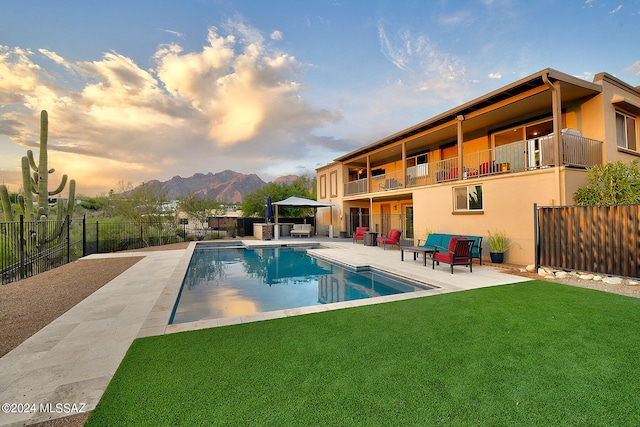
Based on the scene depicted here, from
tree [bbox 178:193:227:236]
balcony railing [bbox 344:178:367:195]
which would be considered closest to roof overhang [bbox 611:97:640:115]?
balcony railing [bbox 344:178:367:195]

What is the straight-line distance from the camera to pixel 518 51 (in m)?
12.4

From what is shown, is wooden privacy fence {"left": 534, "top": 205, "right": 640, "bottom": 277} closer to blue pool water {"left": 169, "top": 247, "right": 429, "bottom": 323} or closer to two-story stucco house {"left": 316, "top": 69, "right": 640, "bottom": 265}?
two-story stucco house {"left": 316, "top": 69, "right": 640, "bottom": 265}

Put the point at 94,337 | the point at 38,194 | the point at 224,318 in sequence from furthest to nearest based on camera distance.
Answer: the point at 38,194
the point at 224,318
the point at 94,337

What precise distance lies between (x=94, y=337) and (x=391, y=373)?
12.4 ft

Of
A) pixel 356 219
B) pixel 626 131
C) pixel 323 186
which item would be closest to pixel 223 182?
pixel 323 186

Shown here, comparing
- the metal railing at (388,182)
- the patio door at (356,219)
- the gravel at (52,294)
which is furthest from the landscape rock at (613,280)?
the patio door at (356,219)

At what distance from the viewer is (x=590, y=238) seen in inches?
262

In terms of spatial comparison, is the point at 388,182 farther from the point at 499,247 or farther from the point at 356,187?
the point at 499,247

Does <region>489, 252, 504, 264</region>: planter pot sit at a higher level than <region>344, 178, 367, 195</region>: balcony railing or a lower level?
lower

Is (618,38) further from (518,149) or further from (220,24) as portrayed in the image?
(220,24)

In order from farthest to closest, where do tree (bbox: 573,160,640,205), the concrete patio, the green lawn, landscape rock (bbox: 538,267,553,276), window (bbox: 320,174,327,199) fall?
window (bbox: 320,174,327,199) → landscape rock (bbox: 538,267,553,276) → tree (bbox: 573,160,640,205) → the concrete patio → the green lawn

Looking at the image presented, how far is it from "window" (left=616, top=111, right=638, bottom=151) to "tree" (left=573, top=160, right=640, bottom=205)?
333 centimetres

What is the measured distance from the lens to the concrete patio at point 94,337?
7.75 ft

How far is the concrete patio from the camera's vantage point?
7.75ft
